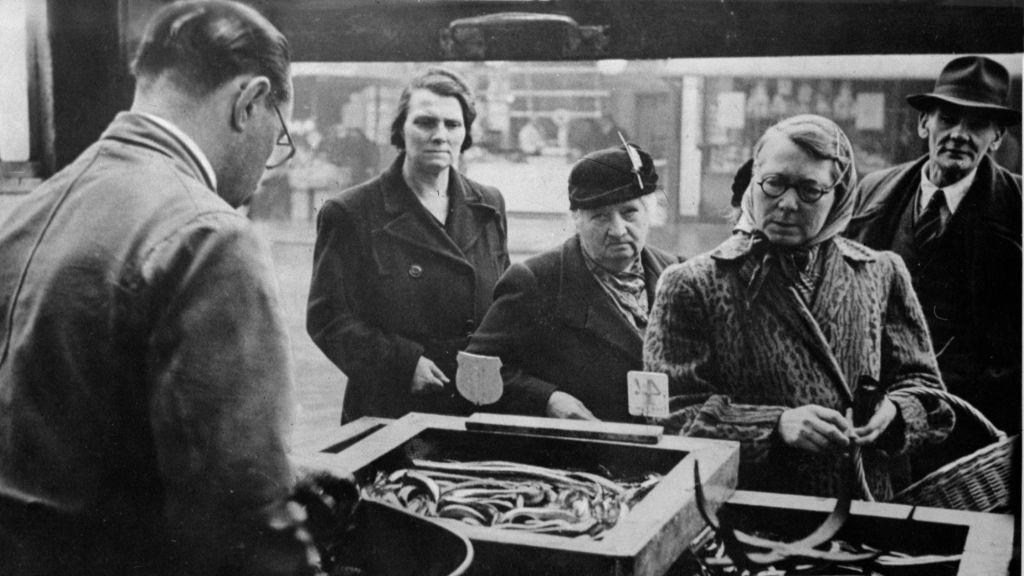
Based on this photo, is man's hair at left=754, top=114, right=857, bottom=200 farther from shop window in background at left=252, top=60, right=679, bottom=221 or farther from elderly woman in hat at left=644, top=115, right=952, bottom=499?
shop window in background at left=252, top=60, right=679, bottom=221

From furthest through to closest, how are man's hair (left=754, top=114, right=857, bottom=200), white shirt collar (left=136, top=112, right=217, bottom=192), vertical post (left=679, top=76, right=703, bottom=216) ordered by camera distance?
vertical post (left=679, top=76, right=703, bottom=216), man's hair (left=754, top=114, right=857, bottom=200), white shirt collar (left=136, top=112, right=217, bottom=192)

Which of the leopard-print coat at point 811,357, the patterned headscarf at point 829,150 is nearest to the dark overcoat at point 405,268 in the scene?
the leopard-print coat at point 811,357

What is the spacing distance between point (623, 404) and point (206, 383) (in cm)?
152

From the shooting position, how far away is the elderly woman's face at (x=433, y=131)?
281 centimetres

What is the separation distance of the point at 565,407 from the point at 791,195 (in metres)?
0.84

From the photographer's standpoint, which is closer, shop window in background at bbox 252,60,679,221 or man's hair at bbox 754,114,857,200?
man's hair at bbox 754,114,857,200

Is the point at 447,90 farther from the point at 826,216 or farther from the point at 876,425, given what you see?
the point at 876,425

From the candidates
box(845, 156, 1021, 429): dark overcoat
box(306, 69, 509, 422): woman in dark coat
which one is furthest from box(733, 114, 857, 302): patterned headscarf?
box(306, 69, 509, 422): woman in dark coat

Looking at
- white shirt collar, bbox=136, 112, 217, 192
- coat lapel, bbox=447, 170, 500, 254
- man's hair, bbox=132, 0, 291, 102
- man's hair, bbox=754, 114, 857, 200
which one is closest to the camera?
white shirt collar, bbox=136, 112, 217, 192

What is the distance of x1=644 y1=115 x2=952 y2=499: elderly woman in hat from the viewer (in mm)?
2500

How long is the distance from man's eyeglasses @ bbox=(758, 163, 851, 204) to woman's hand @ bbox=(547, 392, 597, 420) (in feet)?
2.52

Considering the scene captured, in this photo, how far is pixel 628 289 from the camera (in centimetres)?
277

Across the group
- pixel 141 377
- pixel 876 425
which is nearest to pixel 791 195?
pixel 876 425

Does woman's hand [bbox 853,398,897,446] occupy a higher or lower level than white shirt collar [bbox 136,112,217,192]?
lower
